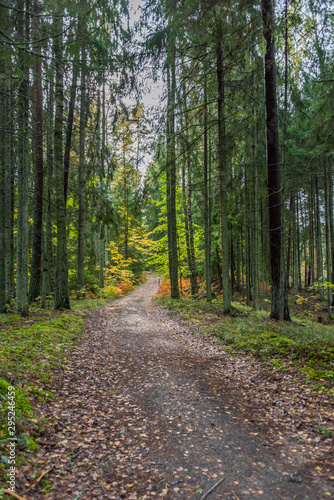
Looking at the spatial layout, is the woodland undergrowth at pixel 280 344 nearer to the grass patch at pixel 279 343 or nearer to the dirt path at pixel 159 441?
the grass patch at pixel 279 343

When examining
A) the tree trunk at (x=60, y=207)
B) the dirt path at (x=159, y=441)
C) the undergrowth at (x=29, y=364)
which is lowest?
the dirt path at (x=159, y=441)

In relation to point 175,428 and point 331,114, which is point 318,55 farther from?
point 175,428

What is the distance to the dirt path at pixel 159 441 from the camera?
2.61 m

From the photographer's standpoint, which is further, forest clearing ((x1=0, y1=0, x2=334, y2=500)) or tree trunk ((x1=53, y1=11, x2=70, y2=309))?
tree trunk ((x1=53, y1=11, x2=70, y2=309))

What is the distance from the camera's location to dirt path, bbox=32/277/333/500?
261 centimetres

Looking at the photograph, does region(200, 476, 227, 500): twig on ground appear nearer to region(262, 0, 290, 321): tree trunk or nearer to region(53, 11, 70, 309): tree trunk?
region(262, 0, 290, 321): tree trunk

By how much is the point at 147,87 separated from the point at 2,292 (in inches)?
309

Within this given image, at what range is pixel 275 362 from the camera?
5426 mm

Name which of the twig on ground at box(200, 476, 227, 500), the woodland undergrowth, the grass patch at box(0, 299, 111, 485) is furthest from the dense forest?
the twig on ground at box(200, 476, 227, 500)

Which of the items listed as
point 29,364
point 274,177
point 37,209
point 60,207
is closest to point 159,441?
point 29,364

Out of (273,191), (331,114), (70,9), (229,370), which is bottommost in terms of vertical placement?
(229,370)

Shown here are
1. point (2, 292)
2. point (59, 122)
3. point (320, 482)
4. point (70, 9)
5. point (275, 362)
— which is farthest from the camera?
point (59, 122)

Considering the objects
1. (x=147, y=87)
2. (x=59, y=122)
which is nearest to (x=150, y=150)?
(x=147, y=87)

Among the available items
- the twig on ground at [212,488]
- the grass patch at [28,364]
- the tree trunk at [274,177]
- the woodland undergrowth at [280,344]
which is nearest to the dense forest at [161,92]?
the tree trunk at [274,177]
